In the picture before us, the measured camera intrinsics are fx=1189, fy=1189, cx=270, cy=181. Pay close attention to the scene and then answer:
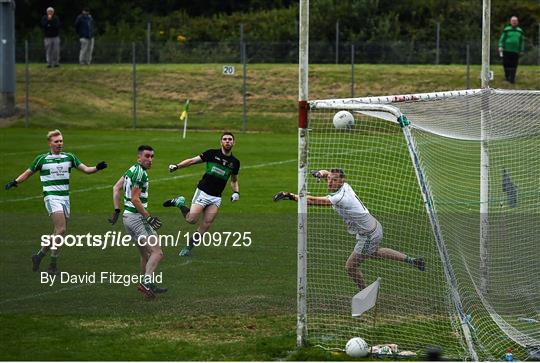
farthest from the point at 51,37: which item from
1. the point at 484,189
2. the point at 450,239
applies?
the point at 484,189

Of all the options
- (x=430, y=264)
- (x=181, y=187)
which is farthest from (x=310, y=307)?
(x=181, y=187)

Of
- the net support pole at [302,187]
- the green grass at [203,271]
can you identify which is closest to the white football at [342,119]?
the net support pole at [302,187]

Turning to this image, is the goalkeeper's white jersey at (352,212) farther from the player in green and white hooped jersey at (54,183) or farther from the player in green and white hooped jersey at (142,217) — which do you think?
the player in green and white hooped jersey at (54,183)

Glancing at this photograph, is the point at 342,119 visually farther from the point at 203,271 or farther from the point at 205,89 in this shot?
the point at 205,89

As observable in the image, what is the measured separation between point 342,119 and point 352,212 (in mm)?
1909

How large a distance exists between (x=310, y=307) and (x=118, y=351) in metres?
2.97

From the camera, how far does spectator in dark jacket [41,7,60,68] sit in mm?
45562

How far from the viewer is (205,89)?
1826 inches

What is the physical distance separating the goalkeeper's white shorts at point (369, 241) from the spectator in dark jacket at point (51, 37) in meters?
31.8

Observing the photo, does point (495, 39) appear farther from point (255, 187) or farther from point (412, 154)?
point (412, 154)

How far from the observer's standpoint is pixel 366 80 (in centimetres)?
4553

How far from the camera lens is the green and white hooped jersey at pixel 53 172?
17.3 meters

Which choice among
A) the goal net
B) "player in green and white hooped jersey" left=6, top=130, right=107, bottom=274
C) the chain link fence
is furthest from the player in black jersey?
the chain link fence

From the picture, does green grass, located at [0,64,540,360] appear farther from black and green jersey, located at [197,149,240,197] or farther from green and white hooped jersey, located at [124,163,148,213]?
green and white hooped jersey, located at [124,163,148,213]
